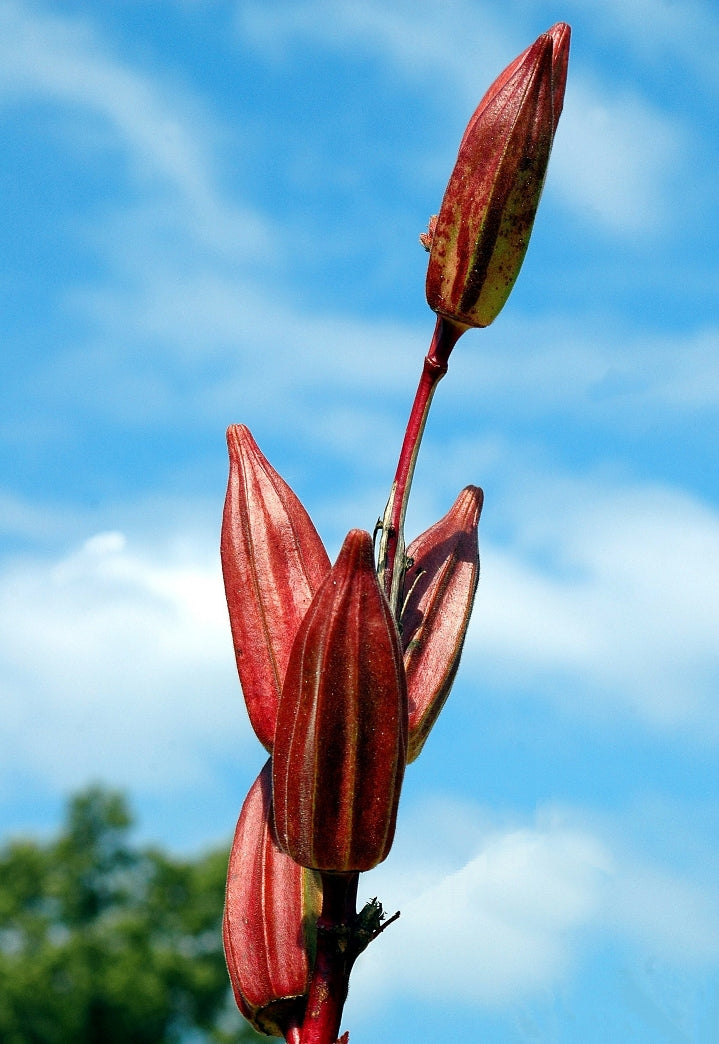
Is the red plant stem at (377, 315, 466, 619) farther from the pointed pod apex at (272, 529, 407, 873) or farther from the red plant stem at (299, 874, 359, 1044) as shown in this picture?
the red plant stem at (299, 874, 359, 1044)

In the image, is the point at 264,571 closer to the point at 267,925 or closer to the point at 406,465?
the point at 406,465

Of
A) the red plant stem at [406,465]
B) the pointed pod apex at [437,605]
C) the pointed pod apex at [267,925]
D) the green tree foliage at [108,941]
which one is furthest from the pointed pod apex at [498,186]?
the green tree foliage at [108,941]

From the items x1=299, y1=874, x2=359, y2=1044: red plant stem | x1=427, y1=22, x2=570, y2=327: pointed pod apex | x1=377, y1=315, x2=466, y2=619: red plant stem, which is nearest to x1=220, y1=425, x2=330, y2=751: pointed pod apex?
x1=377, y1=315, x2=466, y2=619: red plant stem

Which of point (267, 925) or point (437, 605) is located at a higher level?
point (437, 605)

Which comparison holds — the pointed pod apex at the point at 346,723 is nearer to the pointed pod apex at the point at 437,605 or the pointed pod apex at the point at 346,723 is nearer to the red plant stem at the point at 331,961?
the red plant stem at the point at 331,961

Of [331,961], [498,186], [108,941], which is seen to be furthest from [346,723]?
[108,941]

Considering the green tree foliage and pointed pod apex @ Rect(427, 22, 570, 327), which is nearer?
pointed pod apex @ Rect(427, 22, 570, 327)
